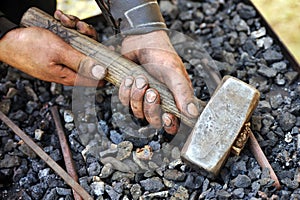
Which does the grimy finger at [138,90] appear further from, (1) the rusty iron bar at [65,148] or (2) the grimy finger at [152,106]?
(1) the rusty iron bar at [65,148]

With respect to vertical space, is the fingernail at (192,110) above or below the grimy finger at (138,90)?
below

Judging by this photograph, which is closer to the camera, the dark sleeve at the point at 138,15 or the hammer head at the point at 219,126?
the hammer head at the point at 219,126

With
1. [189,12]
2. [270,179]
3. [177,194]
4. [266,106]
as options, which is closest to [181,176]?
[177,194]

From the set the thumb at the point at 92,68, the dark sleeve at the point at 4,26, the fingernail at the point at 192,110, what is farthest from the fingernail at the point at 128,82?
the dark sleeve at the point at 4,26

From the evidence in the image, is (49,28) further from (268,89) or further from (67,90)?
(268,89)

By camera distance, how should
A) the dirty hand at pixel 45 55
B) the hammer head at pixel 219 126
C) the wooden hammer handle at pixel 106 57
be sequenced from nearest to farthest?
1. the hammer head at pixel 219 126
2. the wooden hammer handle at pixel 106 57
3. the dirty hand at pixel 45 55

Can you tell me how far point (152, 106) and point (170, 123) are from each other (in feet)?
0.33

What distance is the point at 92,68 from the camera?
213 centimetres

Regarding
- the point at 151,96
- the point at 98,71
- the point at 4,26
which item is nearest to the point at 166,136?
the point at 151,96

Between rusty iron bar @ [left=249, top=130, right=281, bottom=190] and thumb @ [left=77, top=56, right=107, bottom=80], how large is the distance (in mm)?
593

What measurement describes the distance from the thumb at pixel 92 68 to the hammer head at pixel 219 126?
0.41 m

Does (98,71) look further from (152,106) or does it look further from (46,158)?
(46,158)

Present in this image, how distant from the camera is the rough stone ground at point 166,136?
2.09 metres

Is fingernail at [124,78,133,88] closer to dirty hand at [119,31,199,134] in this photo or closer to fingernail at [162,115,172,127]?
dirty hand at [119,31,199,134]
